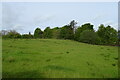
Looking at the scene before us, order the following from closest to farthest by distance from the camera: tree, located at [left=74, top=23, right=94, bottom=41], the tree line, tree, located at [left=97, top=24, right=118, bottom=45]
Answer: the tree line < tree, located at [left=97, top=24, right=118, bottom=45] < tree, located at [left=74, top=23, right=94, bottom=41]

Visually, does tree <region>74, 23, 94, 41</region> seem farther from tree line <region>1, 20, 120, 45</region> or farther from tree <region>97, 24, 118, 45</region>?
tree <region>97, 24, 118, 45</region>

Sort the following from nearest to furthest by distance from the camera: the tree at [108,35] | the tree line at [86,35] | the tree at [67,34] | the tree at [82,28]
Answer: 1. the tree line at [86,35]
2. the tree at [108,35]
3. the tree at [82,28]
4. the tree at [67,34]

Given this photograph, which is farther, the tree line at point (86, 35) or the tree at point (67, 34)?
the tree at point (67, 34)

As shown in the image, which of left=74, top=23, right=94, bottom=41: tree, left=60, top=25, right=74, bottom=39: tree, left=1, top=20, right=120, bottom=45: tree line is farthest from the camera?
left=60, top=25, right=74, bottom=39: tree

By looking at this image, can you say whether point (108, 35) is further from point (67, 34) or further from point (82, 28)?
point (67, 34)

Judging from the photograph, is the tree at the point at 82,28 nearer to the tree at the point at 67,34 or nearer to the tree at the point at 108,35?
the tree at the point at 67,34

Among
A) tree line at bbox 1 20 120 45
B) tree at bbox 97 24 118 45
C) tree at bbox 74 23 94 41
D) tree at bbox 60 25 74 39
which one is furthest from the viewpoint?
tree at bbox 60 25 74 39

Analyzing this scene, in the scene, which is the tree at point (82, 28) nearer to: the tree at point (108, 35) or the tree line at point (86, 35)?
the tree line at point (86, 35)

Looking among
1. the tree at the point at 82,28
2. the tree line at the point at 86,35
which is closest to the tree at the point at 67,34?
the tree line at the point at 86,35

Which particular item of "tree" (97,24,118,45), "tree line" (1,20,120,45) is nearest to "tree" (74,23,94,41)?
"tree line" (1,20,120,45)

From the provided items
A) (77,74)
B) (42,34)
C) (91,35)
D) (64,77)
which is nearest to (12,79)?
(64,77)

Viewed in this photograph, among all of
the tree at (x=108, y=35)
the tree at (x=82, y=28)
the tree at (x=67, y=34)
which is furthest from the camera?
the tree at (x=67, y=34)

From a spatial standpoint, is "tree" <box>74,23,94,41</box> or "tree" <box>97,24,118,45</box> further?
"tree" <box>74,23,94,41</box>

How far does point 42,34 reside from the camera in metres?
58.3
